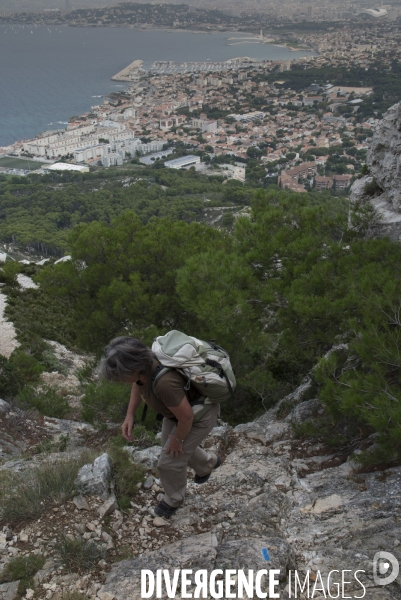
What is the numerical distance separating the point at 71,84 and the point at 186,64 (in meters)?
21.4

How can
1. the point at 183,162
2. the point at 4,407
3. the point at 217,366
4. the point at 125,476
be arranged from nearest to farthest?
the point at 217,366, the point at 125,476, the point at 4,407, the point at 183,162

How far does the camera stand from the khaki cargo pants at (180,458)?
2.70 meters

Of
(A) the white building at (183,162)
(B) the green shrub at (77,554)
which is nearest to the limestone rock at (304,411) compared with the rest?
(B) the green shrub at (77,554)

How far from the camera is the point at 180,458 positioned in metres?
2.78

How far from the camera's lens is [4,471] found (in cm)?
326

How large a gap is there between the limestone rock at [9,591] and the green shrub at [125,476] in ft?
2.24

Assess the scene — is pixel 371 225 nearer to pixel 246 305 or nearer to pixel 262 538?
pixel 246 305

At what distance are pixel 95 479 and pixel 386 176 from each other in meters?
4.15

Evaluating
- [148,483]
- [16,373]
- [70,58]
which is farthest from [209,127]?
[148,483]

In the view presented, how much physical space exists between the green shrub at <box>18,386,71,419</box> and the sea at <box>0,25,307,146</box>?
56033 millimetres

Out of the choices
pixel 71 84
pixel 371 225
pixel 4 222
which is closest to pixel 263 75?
pixel 71 84

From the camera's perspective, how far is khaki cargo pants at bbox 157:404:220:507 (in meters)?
2.70

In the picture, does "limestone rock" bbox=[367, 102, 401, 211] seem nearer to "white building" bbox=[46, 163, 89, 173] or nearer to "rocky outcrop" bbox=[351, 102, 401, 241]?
"rocky outcrop" bbox=[351, 102, 401, 241]

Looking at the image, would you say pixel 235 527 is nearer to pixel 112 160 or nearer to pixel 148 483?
pixel 148 483
